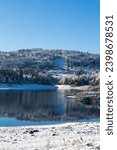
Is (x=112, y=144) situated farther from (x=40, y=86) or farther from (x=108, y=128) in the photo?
(x=40, y=86)

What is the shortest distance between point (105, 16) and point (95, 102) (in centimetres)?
Answer: 8490

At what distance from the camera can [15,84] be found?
589ft

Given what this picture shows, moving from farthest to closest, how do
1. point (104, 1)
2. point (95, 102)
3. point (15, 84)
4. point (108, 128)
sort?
point (15, 84) < point (95, 102) < point (108, 128) < point (104, 1)

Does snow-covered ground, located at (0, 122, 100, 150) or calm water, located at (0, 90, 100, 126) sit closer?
snow-covered ground, located at (0, 122, 100, 150)

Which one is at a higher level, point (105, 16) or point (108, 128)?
point (105, 16)

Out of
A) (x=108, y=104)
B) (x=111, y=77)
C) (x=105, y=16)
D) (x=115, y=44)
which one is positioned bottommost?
(x=108, y=104)

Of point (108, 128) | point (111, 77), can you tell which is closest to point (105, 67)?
point (111, 77)

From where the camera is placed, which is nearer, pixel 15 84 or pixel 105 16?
pixel 105 16

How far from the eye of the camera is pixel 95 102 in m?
90.4

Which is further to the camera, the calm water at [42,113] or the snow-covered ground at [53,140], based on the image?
the calm water at [42,113]

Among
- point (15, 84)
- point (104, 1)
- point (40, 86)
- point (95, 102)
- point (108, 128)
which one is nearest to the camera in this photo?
point (104, 1)

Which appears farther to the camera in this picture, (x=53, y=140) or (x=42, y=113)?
(x=42, y=113)

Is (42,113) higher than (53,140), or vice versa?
(42,113)

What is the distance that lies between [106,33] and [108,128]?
177 centimetres
